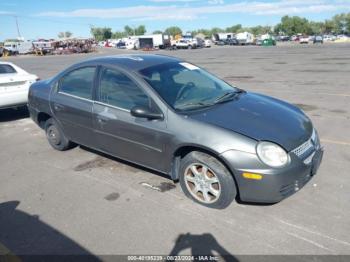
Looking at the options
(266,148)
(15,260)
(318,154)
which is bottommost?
(15,260)

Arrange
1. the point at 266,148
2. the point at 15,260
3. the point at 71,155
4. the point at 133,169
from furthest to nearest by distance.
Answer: the point at 71,155
the point at 133,169
the point at 266,148
the point at 15,260

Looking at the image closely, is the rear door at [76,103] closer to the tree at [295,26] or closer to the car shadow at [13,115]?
the car shadow at [13,115]

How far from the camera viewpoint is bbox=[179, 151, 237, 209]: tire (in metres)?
3.51

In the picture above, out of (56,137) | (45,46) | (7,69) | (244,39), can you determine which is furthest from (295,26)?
(56,137)

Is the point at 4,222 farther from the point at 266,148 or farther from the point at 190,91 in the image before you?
the point at 266,148

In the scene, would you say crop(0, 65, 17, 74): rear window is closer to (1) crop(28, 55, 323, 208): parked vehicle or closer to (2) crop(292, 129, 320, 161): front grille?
(1) crop(28, 55, 323, 208): parked vehicle

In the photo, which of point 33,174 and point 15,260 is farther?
point 33,174

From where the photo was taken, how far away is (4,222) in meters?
3.69

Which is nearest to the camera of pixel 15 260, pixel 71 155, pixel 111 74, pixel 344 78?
pixel 15 260

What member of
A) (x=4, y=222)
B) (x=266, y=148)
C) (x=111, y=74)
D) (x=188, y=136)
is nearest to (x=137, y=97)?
(x=111, y=74)

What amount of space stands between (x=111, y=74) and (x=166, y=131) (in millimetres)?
1279

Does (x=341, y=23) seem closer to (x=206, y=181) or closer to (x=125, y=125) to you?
(x=125, y=125)

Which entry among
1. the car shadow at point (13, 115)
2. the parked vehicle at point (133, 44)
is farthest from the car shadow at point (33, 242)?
the parked vehicle at point (133, 44)

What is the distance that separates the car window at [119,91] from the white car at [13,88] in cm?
417
